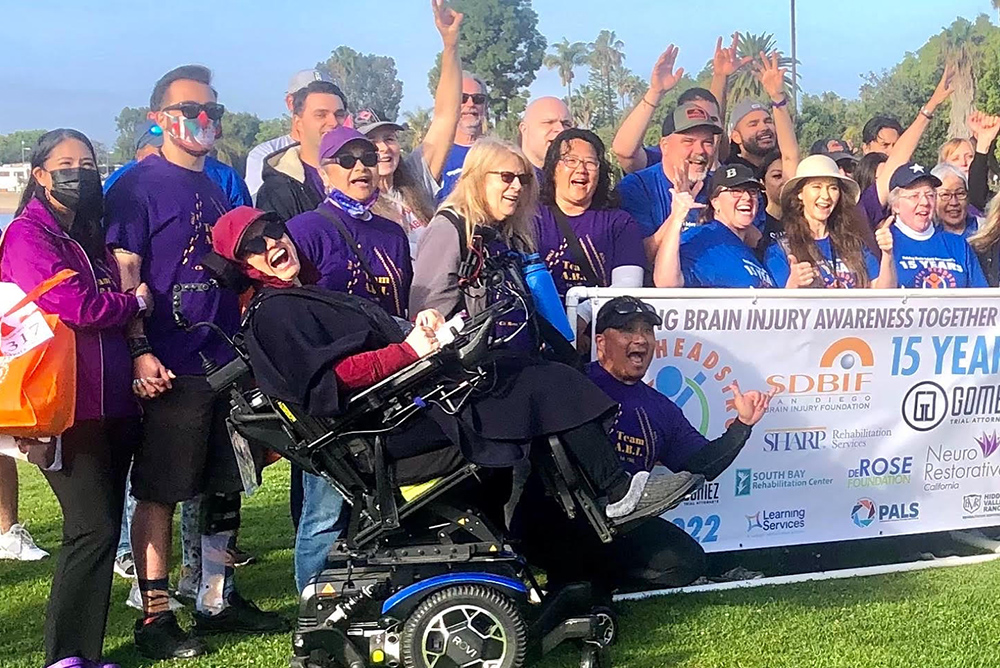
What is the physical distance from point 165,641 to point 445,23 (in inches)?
120

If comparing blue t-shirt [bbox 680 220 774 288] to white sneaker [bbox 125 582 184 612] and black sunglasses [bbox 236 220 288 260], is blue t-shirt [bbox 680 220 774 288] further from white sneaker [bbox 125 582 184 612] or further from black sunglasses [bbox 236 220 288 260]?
white sneaker [bbox 125 582 184 612]

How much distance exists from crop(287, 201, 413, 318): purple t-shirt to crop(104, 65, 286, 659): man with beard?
0.34m

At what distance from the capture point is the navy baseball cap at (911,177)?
536cm

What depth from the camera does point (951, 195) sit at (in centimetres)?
555

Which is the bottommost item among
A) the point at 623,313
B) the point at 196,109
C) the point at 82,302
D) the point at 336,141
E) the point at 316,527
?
the point at 316,527

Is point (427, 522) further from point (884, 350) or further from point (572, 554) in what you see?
point (884, 350)

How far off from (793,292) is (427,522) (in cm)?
200

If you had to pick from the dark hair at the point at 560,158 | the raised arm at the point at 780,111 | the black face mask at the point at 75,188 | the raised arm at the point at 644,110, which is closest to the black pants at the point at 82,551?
the black face mask at the point at 75,188

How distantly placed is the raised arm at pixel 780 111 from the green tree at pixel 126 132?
3317 millimetres

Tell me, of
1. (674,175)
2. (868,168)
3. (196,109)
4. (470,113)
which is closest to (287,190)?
(196,109)

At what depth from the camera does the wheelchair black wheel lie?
11.1ft

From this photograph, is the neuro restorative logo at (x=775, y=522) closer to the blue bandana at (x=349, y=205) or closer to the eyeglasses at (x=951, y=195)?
the eyeglasses at (x=951, y=195)

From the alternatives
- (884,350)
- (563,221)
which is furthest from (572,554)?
(884,350)

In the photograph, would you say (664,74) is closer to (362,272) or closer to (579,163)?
(579,163)
